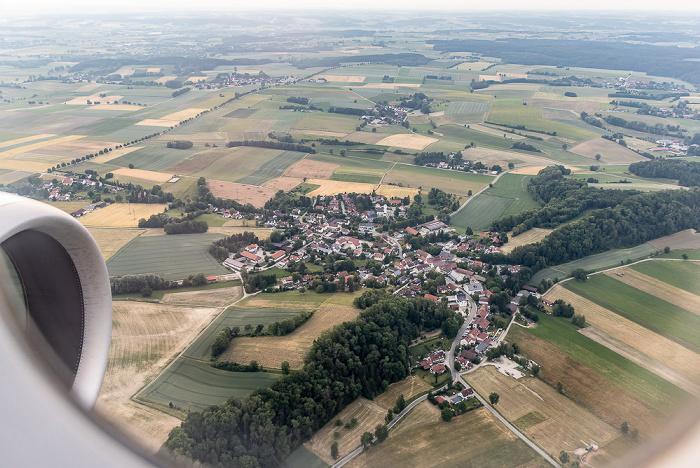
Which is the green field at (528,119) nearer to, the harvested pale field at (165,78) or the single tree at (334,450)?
the single tree at (334,450)

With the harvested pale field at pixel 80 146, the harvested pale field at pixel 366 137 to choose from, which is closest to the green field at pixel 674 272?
the harvested pale field at pixel 366 137

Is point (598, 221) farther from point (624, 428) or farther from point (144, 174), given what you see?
point (144, 174)

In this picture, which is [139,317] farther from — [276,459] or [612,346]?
[612,346]

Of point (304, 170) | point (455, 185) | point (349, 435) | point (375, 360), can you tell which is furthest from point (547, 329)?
point (304, 170)

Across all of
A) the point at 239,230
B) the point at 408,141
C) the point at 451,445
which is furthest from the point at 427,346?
the point at 408,141

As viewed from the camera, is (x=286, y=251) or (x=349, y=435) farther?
(x=286, y=251)

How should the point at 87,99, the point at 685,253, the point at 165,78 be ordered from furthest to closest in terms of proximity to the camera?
the point at 165,78 → the point at 87,99 → the point at 685,253
